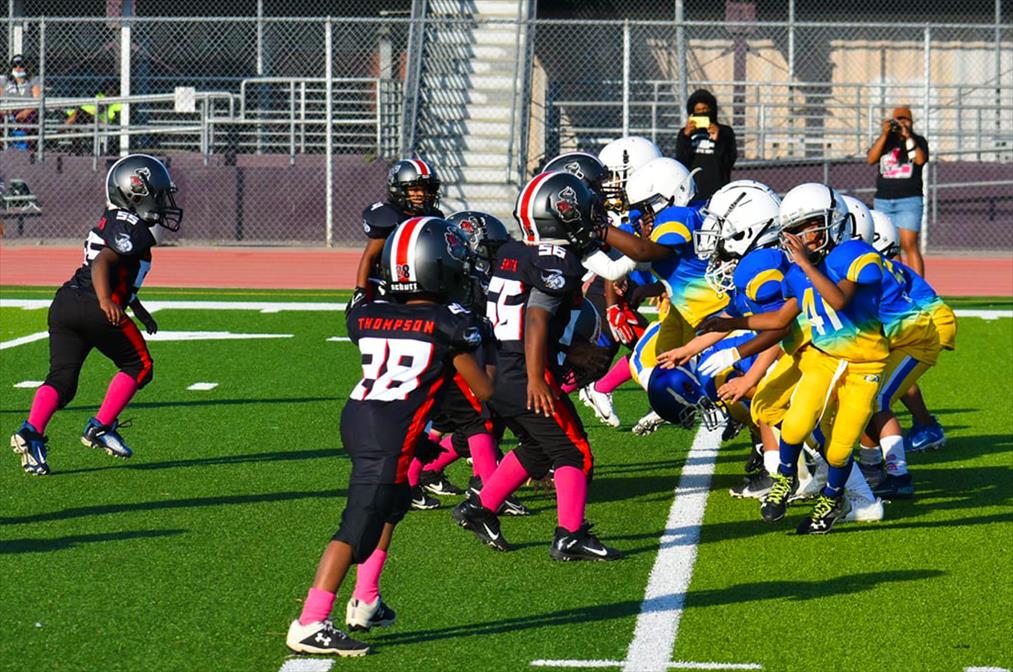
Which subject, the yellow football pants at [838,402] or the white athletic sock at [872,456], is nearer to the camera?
the yellow football pants at [838,402]

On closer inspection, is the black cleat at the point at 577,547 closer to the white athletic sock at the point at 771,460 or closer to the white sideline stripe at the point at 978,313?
the white athletic sock at the point at 771,460

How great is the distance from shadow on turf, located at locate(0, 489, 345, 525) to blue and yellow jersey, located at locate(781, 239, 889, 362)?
2.50 m

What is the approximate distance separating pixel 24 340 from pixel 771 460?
778cm

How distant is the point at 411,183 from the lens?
8.33 meters

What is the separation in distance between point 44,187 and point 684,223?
50.2 feet

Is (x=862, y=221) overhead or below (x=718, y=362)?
overhead

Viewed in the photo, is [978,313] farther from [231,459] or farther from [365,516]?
[365,516]

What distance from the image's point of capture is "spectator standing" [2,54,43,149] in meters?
22.6

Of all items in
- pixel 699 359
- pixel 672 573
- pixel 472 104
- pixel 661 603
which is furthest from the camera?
pixel 472 104

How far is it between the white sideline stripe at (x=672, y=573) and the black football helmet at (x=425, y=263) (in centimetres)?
138

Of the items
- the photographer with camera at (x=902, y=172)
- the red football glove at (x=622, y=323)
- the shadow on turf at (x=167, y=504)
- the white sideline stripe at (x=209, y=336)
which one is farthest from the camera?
the photographer with camera at (x=902, y=172)

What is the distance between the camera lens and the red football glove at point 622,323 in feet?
29.2

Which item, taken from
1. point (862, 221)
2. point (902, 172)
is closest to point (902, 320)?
point (862, 221)

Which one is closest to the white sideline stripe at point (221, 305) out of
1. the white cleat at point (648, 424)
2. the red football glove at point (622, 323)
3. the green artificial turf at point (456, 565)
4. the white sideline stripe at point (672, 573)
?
the green artificial turf at point (456, 565)
